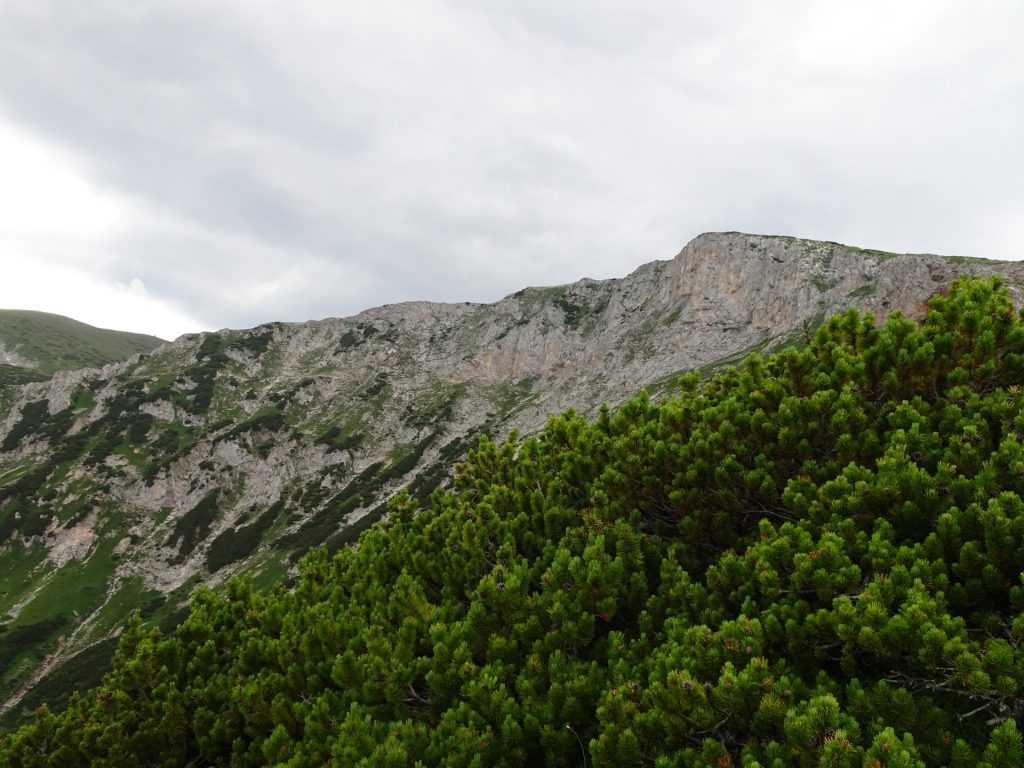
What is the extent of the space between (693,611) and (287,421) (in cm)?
16534

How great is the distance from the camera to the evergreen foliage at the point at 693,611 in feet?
18.3

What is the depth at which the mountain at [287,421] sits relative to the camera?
95.2 metres

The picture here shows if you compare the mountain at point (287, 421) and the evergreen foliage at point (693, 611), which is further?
the mountain at point (287, 421)

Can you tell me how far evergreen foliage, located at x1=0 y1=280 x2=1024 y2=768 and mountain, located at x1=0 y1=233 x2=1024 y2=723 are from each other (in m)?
70.3

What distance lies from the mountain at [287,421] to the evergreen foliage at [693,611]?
70344 mm

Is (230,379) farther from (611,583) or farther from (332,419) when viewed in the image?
(611,583)

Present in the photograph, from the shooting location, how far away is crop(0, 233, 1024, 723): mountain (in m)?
95.2

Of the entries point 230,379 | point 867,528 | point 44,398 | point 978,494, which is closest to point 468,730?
point 867,528

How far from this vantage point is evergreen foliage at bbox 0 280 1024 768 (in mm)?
5566

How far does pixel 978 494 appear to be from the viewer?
628 centimetres

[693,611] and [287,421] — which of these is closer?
[693,611]

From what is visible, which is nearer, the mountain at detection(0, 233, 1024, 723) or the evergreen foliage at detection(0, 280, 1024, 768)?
the evergreen foliage at detection(0, 280, 1024, 768)

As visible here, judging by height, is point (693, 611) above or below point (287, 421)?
above

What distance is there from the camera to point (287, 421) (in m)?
156
